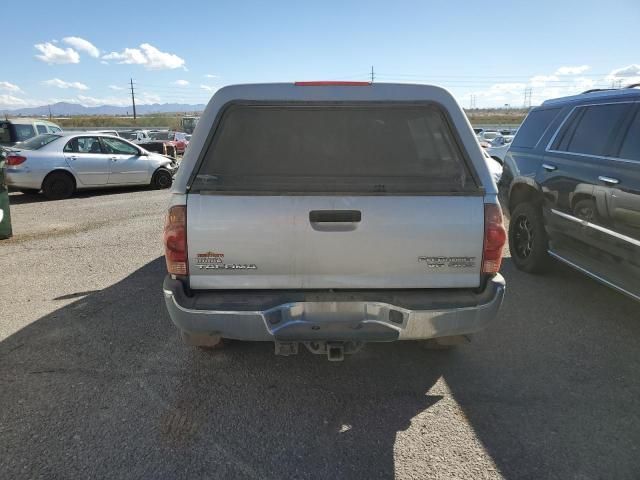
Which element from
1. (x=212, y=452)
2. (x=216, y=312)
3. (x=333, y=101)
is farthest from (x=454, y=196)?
(x=212, y=452)

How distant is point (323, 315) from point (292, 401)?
0.71m

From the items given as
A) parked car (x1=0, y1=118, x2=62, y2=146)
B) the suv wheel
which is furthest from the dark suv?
parked car (x1=0, y1=118, x2=62, y2=146)

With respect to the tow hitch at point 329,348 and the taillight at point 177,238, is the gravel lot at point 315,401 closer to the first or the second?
the tow hitch at point 329,348

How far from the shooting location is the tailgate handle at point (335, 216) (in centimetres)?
269

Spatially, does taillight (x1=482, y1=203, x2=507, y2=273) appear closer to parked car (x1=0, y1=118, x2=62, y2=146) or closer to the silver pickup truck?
the silver pickup truck

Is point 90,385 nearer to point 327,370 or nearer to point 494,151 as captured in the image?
point 327,370

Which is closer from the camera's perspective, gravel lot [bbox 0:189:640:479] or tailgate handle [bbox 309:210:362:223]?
gravel lot [bbox 0:189:640:479]

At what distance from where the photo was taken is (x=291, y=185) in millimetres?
2850

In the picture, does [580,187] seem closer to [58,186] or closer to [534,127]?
[534,127]

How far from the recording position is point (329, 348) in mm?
2869

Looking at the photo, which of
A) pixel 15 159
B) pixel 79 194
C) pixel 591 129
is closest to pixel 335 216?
pixel 591 129

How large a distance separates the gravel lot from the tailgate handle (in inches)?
47.2

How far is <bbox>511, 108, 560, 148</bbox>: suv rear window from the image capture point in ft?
18.0

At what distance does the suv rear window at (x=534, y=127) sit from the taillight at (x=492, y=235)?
3335 millimetres
